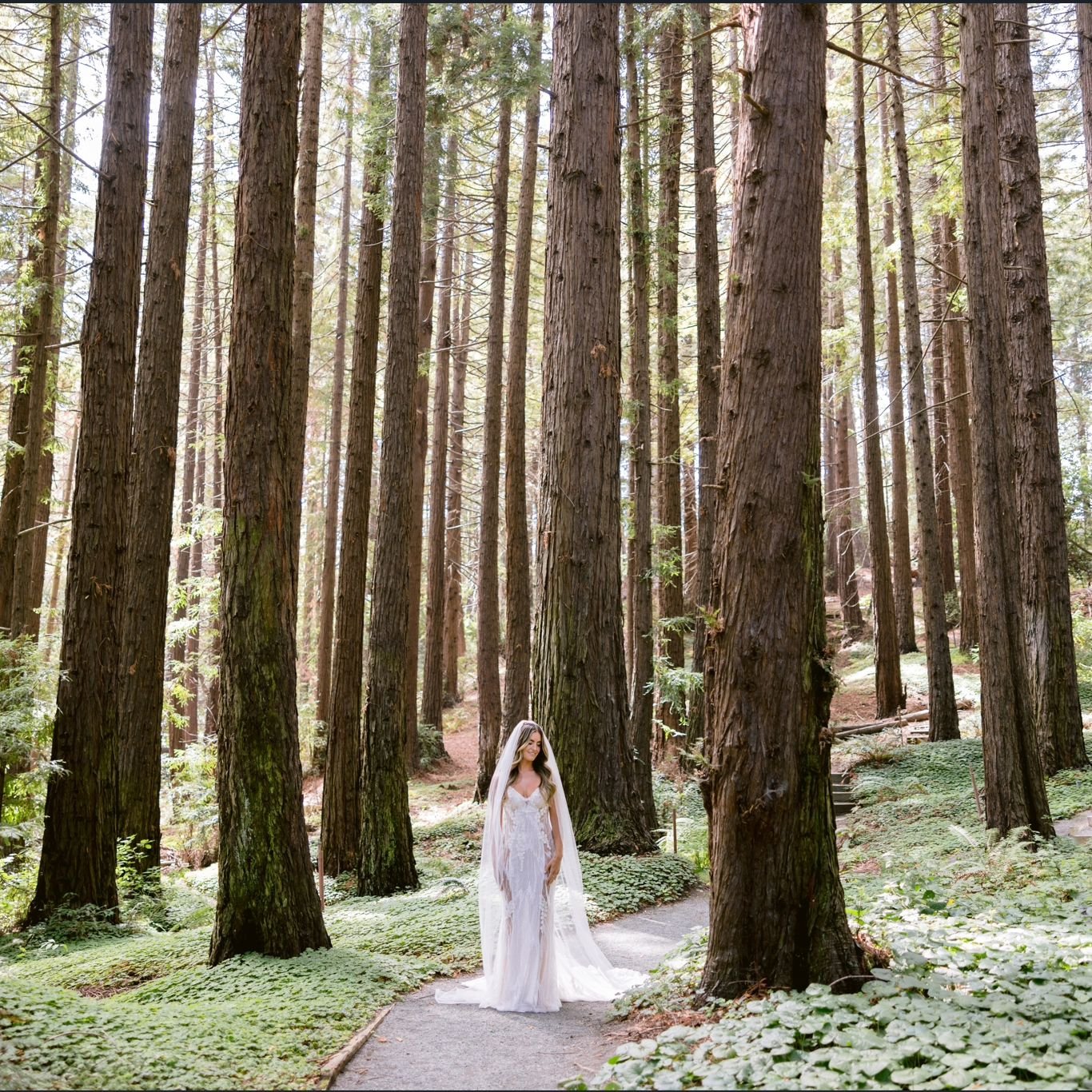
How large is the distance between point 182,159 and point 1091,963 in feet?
40.0

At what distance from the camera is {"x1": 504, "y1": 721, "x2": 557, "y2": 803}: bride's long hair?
6.91 m

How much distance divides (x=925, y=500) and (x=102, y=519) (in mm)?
13314

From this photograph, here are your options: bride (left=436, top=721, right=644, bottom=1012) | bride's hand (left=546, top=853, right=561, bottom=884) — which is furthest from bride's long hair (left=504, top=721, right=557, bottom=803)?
bride's hand (left=546, top=853, right=561, bottom=884)

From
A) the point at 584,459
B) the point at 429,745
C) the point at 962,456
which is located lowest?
the point at 429,745

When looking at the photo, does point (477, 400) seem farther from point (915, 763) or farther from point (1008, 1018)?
point (1008, 1018)

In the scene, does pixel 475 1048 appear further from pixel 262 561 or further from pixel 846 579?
pixel 846 579

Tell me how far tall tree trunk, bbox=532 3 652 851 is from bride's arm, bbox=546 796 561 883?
104 inches

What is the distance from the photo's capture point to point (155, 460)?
36.3ft

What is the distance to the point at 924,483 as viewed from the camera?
16281 mm

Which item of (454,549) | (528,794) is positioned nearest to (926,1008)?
(528,794)

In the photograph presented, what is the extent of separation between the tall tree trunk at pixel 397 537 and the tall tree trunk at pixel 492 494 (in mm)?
5843

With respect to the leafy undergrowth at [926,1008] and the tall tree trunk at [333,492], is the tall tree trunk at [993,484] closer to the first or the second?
the leafy undergrowth at [926,1008]

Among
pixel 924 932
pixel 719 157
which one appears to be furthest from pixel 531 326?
pixel 924 932

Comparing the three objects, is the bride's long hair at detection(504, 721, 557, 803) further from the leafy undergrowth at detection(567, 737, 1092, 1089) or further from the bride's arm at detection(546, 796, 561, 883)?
the leafy undergrowth at detection(567, 737, 1092, 1089)
